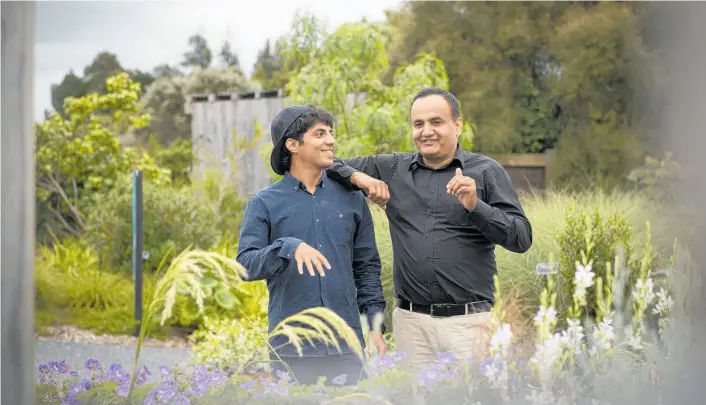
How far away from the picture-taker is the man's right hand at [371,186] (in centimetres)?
266

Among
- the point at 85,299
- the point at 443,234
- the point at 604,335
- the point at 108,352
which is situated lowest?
the point at 108,352

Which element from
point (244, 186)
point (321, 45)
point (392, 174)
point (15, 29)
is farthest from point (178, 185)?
point (15, 29)

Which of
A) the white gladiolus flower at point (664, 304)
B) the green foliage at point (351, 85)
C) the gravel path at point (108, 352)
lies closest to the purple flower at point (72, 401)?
the white gladiolus flower at point (664, 304)

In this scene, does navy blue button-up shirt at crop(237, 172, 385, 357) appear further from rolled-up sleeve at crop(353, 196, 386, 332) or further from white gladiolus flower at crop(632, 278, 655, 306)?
white gladiolus flower at crop(632, 278, 655, 306)

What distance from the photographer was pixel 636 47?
10.4 m

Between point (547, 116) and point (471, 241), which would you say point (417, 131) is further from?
point (547, 116)

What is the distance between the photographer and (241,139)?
930cm

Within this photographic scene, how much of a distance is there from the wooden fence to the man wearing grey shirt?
600 centimetres

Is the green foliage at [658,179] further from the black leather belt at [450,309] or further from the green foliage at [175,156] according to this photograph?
the green foliage at [175,156]

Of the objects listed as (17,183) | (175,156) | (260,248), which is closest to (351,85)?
(175,156)

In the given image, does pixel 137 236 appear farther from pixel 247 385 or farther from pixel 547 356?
pixel 547 356

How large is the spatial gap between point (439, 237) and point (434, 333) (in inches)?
12.2

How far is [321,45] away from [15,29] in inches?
201

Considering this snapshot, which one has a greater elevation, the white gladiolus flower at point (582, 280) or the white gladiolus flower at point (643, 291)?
the white gladiolus flower at point (582, 280)
